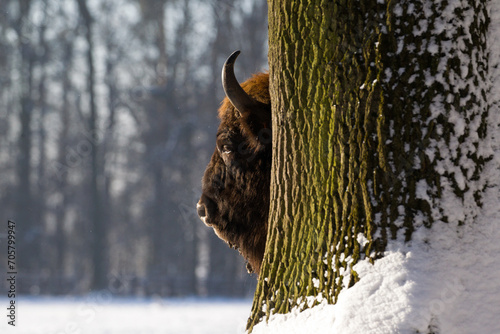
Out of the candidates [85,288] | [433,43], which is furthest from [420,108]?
[85,288]

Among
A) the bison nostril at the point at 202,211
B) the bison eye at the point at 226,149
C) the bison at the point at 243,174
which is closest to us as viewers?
the bison at the point at 243,174

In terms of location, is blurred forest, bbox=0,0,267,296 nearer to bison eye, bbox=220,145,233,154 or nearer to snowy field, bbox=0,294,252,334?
snowy field, bbox=0,294,252,334

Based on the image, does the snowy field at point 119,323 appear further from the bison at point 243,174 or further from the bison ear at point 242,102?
the bison ear at point 242,102

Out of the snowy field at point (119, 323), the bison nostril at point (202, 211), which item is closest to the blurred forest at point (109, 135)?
the snowy field at point (119, 323)

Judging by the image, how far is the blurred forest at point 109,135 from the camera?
86.5 ft

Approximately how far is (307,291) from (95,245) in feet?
83.6

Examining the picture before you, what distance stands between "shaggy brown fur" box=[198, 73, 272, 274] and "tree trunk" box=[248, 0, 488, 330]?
1.42m

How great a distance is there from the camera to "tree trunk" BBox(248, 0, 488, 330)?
7.55 feet

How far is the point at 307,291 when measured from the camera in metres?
Result: 2.47

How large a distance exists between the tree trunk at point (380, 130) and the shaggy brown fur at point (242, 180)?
142 cm

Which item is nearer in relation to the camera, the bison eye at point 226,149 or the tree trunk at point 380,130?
the tree trunk at point 380,130

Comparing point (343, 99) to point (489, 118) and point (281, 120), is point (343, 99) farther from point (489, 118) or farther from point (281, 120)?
point (489, 118)

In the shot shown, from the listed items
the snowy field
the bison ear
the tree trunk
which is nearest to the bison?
the bison ear

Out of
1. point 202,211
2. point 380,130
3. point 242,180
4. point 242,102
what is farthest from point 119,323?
point 380,130
